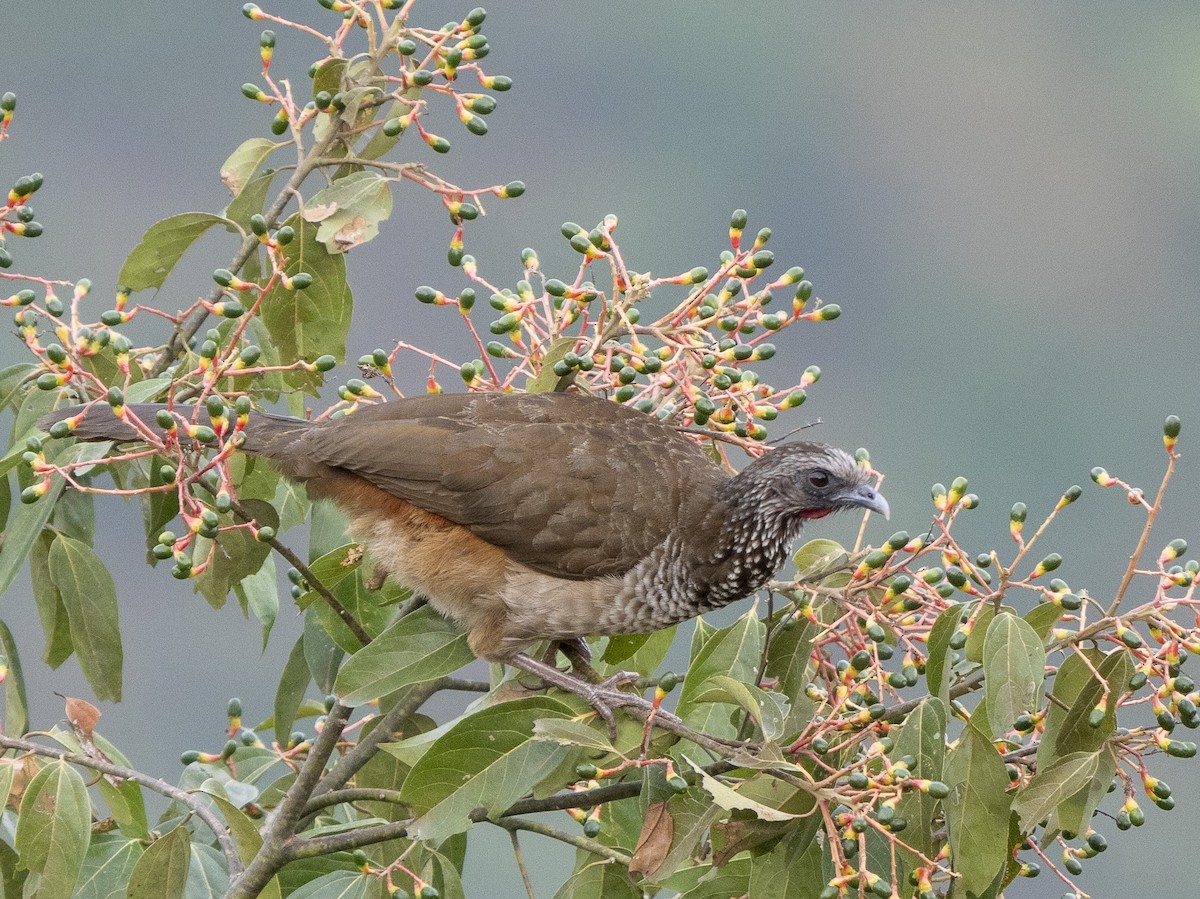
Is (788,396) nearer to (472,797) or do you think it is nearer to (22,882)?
(472,797)

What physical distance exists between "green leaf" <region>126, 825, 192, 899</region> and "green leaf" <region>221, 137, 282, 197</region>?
52.1 inches

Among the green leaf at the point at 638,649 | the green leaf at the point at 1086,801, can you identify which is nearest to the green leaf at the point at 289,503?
the green leaf at the point at 638,649

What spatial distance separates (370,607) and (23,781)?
2.93ft

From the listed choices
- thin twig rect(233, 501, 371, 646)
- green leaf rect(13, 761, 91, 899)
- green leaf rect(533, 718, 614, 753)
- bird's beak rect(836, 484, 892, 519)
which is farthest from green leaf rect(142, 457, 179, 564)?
bird's beak rect(836, 484, 892, 519)

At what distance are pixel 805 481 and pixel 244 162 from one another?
1402 mm

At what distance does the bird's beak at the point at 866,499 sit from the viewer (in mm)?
3323

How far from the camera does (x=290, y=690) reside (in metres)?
3.31

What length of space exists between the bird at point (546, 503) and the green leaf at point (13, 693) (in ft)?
1.98

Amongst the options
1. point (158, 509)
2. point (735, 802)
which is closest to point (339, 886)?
point (158, 509)

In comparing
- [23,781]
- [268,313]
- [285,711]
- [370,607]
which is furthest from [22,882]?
[268,313]

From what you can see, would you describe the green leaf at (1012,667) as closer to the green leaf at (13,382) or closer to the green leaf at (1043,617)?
the green leaf at (1043,617)

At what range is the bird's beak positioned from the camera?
3.32m

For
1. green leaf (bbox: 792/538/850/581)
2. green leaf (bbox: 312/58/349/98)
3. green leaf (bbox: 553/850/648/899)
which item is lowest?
green leaf (bbox: 553/850/648/899)

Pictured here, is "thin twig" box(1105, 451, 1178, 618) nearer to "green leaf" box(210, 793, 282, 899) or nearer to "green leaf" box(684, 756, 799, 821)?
"green leaf" box(684, 756, 799, 821)
